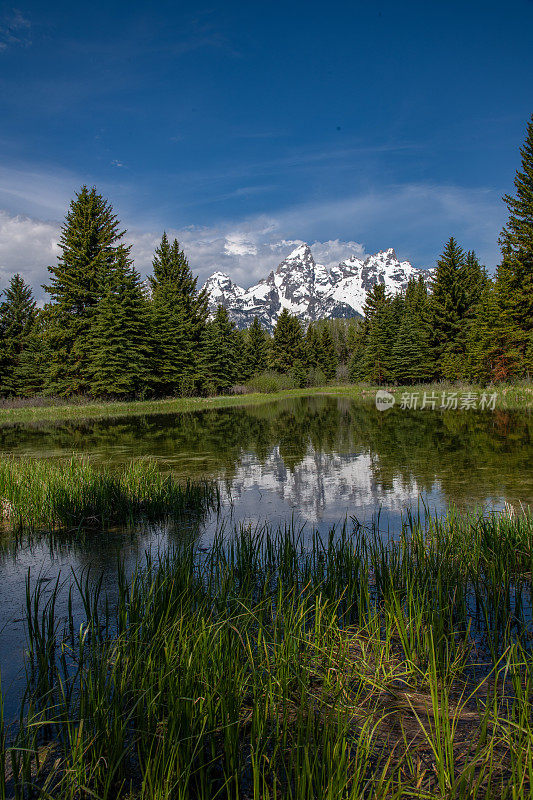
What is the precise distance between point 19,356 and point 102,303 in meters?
12.4

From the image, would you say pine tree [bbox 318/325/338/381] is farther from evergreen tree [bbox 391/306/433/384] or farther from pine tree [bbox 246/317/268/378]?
evergreen tree [bbox 391/306/433/384]

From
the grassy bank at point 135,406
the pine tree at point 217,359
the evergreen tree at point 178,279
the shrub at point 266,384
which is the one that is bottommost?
the grassy bank at point 135,406

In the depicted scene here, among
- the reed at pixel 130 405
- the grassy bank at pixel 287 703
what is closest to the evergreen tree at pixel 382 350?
the reed at pixel 130 405

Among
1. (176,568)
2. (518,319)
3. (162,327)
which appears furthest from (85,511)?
(162,327)

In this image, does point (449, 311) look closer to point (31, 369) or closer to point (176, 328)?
point (176, 328)

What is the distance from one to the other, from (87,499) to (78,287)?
28970 millimetres

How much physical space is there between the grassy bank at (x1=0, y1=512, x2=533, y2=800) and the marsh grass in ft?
8.54

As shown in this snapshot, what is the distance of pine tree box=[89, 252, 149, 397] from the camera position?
29938 millimetres

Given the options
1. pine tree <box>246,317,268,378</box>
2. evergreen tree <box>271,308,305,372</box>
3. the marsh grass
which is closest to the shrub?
pine tree <box>246,317,268,378</box>

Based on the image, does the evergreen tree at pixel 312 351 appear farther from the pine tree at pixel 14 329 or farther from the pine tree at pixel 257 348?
the pine tree at pixel 14 329

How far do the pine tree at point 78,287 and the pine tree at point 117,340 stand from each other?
850 mm

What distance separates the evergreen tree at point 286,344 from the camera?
62.1 m

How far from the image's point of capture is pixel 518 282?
29.2m

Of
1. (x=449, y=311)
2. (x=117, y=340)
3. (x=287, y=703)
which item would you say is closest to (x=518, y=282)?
(x=449, y=311)
